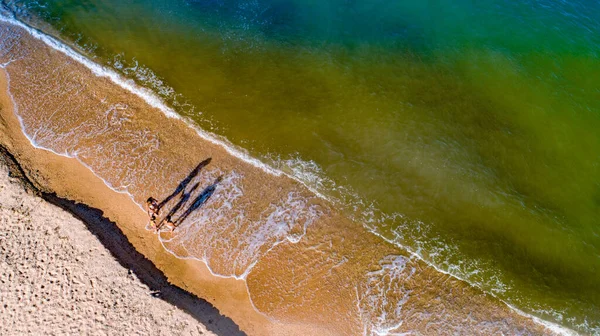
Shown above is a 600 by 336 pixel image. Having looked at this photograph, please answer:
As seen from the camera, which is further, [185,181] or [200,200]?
[185,181]

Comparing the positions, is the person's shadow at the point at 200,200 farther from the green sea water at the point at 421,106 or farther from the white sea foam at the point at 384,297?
the white sea foam at the point at 384,297

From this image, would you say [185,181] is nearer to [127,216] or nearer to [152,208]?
[152,208]

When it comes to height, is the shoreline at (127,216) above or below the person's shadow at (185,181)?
below

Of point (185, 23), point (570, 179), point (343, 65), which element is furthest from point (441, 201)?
point (185, 23)

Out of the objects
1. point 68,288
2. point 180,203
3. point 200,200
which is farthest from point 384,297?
point 68,288

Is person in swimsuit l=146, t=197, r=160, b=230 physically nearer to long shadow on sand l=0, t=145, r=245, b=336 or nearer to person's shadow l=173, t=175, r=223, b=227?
person's shadow l=173, t=175, r=223, b=227

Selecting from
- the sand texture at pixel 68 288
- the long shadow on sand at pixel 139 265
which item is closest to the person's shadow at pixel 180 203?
the long shadow on sand at pixel 139 265

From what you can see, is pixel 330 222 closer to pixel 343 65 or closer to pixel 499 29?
pixel 343 65
